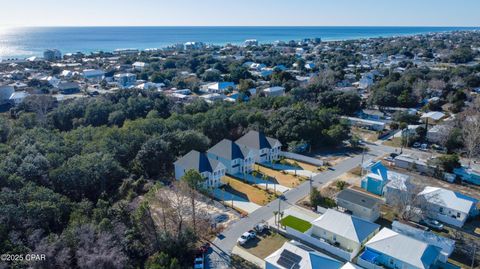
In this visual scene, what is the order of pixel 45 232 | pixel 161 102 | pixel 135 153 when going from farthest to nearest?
pixel 161 102 < pixel 135 153 < pixel 45 232

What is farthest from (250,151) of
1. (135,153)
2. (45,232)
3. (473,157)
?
(473,157)

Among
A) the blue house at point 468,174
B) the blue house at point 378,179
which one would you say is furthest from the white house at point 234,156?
the blue house at point 468,174

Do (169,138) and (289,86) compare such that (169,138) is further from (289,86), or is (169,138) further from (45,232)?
(289,86)

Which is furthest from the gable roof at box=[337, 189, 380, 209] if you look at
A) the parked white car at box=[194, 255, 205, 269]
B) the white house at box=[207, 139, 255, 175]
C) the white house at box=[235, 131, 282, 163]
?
the parked white car at box=[194, 255, 205, 269]

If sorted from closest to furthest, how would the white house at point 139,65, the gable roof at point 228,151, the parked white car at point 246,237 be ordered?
the parked white car at point 246,237 < the gable roof at point 228,151 < the white house at point 139,65

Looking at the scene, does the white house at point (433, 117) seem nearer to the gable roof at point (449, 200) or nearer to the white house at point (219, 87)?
the gable roof at point (449, 200)

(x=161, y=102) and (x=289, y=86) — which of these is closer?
(x=161, y=102)

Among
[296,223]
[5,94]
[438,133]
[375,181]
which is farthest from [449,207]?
[5,94]
